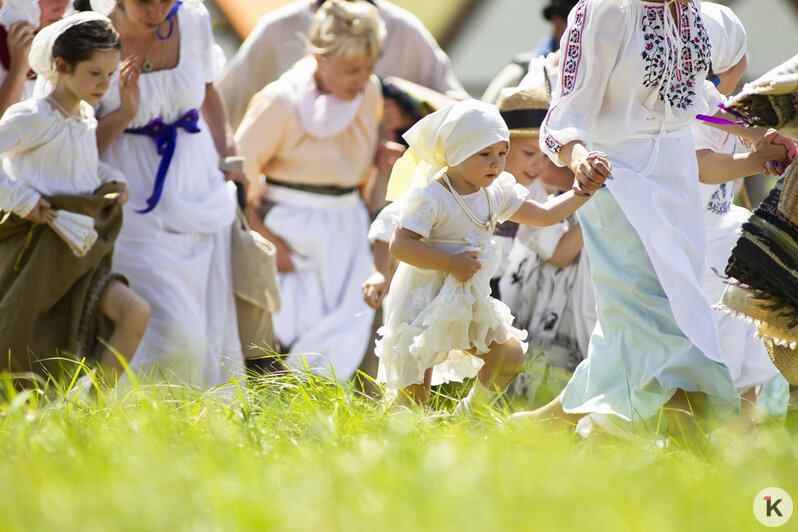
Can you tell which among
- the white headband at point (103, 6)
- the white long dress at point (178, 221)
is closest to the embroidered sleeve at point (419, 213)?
the white long dress at point (178, 221)

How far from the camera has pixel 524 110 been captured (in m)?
5.10

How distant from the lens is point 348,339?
20.1 ft

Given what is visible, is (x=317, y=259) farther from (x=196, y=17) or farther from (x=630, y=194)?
(x=630, y=194)

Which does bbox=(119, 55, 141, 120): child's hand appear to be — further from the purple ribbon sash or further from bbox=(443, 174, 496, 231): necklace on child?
bbox=(443, 174, 496, 231): necklace on child

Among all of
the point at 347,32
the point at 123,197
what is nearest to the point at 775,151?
the point at 123,197

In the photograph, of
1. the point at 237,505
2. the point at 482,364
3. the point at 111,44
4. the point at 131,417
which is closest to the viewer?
the point at 237,505

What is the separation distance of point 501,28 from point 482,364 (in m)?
6.39

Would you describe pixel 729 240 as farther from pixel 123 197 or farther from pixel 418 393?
pixel 123 197

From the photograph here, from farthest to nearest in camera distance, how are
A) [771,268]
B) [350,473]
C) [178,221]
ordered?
[178,221] → [771,268] → [350,473]

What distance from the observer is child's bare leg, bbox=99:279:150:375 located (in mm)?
4590

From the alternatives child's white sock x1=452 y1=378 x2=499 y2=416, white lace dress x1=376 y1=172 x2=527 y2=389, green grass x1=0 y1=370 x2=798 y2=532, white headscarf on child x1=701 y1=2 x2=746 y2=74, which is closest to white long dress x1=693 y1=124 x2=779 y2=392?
white headscarf on child x1=701 y1=2 x2=746 y2=74

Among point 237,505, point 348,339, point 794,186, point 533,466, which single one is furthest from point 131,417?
point 348,339

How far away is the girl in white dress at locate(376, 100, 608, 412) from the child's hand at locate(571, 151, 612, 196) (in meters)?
0.23

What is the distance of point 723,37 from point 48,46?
2.45 m
